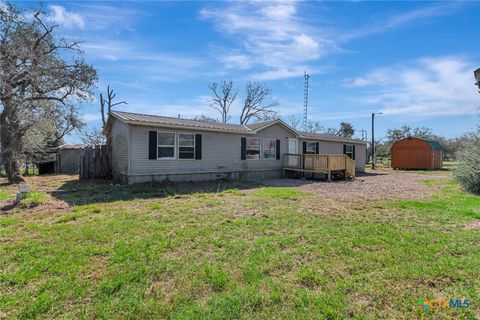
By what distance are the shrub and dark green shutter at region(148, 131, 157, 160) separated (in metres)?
→ 11.6

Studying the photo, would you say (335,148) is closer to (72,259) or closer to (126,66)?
(126,66)

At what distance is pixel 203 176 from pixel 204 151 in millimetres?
1194

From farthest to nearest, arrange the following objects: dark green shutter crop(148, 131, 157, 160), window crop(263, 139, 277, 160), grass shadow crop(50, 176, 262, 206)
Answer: window crop(263, 139, 277, 160) → dark green shutter crop(148, 131, 157, 160) → grass shadow crop(50, 176, 262, 206)

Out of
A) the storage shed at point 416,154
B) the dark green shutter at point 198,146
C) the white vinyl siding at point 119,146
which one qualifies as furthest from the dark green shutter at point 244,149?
the storage shed at point 416,154

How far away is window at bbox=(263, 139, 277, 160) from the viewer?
15.0 m

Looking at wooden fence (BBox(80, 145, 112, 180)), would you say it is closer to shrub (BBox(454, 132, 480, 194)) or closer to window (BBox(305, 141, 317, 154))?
window (BBox(305, 141, 317, 154))

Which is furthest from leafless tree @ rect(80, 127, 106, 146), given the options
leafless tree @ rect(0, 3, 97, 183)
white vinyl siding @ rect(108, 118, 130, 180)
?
white vinyl siding @ rect(108, 118, 130, 180)

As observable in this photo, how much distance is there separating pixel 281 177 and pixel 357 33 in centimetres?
844

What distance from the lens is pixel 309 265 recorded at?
333 centimetres

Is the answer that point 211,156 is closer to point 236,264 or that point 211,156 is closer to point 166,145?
point 166,145

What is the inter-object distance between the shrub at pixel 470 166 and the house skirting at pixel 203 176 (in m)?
8.34

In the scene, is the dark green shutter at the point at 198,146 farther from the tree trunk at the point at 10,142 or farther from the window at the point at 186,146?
the tree trunk at the point at 10,142

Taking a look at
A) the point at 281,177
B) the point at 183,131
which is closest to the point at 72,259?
the point at 183,131

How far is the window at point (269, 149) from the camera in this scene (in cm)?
1498
